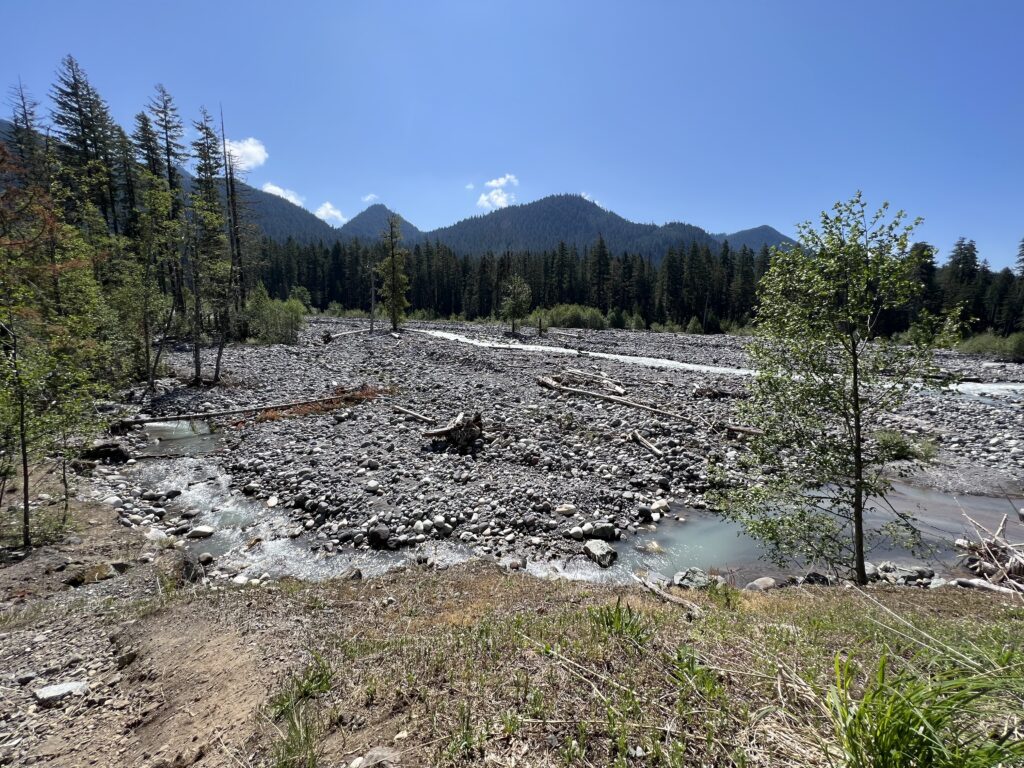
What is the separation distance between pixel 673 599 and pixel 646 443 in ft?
26.6

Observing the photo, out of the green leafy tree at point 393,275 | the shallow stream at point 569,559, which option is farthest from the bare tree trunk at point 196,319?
the green leafy tree at point 393,275

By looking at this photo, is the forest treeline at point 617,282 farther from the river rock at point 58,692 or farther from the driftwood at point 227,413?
the river rock at point 58,692

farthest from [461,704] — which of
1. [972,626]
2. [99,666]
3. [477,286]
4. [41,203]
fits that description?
[477,286]

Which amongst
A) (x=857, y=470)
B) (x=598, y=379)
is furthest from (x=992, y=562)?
(x=598, y=379)

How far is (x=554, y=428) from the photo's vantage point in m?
14.5

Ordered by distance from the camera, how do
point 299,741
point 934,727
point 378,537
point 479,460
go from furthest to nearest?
point 479,460
point 378,537
point 299,741
point 934,727

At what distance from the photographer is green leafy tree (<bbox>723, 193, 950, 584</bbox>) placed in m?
6.29

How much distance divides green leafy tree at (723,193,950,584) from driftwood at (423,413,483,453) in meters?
7.42

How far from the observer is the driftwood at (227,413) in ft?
45.8

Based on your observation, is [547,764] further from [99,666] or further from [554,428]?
[554,428]

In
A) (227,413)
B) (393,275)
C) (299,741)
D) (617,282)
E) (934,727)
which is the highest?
(617,282)

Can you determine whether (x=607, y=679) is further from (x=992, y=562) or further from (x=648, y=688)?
(x=992, y=562)

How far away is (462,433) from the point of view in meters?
12.7

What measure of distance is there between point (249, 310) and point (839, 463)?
38836mm
